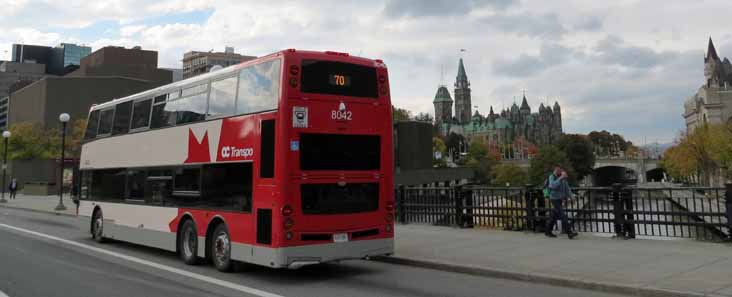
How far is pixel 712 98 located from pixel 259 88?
413 ft

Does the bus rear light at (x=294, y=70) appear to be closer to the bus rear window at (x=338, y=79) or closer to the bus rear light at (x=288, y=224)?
the bus rear window at (x=338, y=79)

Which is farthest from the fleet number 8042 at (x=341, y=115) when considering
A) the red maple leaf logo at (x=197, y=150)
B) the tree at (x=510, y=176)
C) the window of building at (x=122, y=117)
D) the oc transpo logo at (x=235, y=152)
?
the tree at (x=510, y=176)

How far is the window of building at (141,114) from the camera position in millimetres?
13469

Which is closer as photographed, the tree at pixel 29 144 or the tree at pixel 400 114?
the tree at pixel 29 144

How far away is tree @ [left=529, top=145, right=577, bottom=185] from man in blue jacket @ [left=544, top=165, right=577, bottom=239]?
286 feet

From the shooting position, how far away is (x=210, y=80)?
1144 cm

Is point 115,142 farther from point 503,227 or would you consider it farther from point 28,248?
point 503,227

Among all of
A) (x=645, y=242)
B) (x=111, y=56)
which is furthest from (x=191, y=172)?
(x=111, y=56)

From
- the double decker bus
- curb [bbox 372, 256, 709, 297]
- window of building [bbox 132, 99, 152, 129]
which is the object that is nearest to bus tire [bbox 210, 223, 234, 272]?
the double decker bus

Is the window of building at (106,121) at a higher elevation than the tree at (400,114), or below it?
below

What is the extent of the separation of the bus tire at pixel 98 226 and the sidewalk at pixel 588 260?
837cm

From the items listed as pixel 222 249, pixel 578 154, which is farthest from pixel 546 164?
pixel 222 249

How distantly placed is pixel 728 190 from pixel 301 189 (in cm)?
894

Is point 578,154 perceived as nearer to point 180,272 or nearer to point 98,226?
point 98,226
